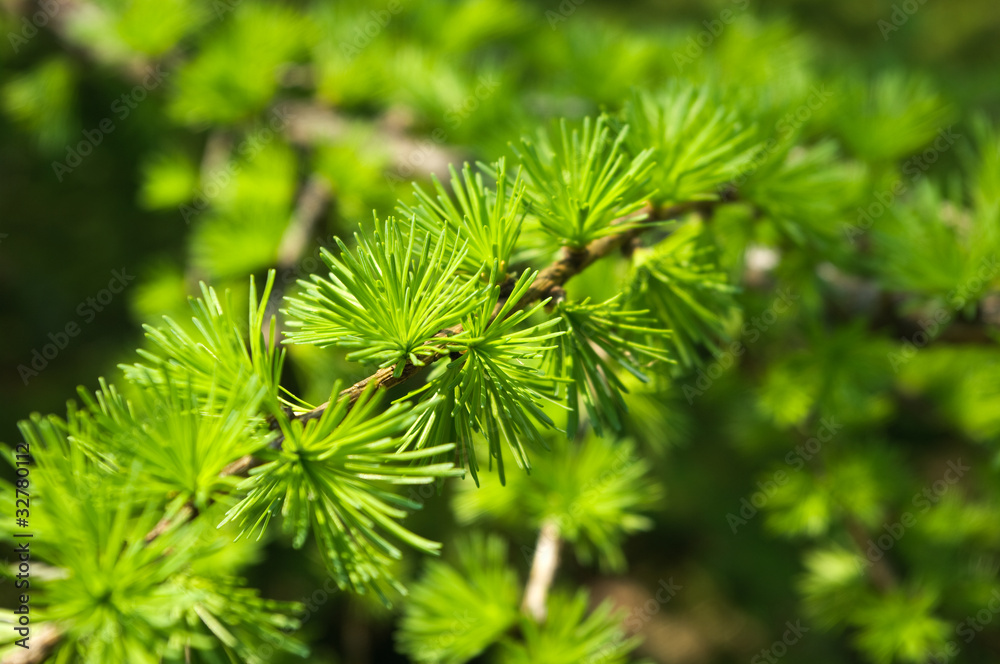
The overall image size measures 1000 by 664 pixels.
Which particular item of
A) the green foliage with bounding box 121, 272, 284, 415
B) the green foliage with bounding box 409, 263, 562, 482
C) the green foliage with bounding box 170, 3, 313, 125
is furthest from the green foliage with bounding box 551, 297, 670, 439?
the green foliage with bounding box 170, 3, 313, 125

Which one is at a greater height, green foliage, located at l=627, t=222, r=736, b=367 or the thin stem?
green foliage, located at l=627, t=222, r=736, b=367

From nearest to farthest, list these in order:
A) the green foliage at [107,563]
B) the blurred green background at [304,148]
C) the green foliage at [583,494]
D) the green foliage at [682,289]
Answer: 1. the green foliage at [107,563]
2. the green foliage at [682,289]
3. the green foliage at [583,494]
4. the blurred green background at [304,148]

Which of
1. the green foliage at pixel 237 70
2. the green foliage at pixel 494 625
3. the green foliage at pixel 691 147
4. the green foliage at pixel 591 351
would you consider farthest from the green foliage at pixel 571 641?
the green foliage at pixel 237 70

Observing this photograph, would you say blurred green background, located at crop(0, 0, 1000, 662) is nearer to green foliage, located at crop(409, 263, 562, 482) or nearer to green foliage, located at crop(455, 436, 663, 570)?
green foliage, located at crop(455, 436, 663, 570)

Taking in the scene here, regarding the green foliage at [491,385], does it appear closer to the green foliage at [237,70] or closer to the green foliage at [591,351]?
the green foliage at [591,351]

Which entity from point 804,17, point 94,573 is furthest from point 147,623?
point 804,17

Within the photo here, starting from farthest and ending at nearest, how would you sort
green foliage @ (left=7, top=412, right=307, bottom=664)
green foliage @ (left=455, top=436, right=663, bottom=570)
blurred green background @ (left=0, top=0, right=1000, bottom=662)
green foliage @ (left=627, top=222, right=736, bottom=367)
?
1. blurred green background @ (left=0, top=0, right=1000, bottom=662)
2. green foliage @ (left=455, top=436, right=663, bottom=570)
3. green foliage @ (left=627, top=222, right=736, bottom=367)
4. green foliage @ (left=7, top=412, right=307, bottom=664)

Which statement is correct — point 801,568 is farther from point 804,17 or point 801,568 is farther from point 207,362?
point 804,17

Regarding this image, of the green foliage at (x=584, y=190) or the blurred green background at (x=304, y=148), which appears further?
the blurred green background at (x=304, y=148)
